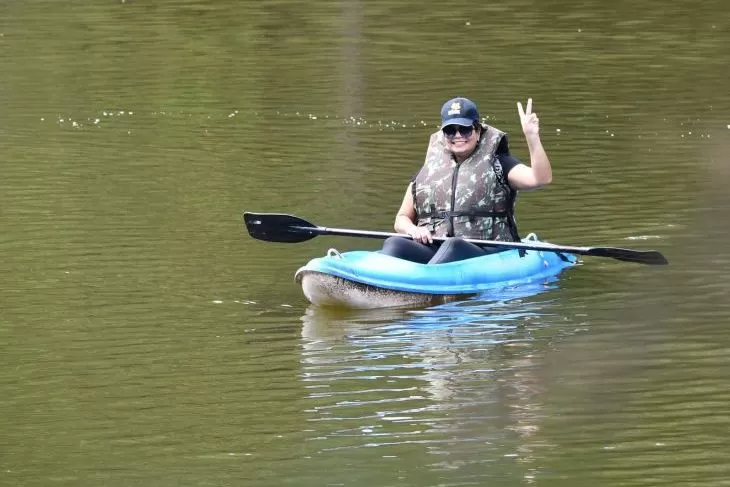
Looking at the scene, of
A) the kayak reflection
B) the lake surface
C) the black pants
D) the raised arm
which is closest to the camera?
the lake surface

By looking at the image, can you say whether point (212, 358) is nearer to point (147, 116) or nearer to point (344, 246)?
point (344, 246)

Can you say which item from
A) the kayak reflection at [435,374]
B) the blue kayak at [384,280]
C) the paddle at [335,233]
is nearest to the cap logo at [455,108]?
the paddle at [335,233]

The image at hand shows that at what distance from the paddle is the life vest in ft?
0.72

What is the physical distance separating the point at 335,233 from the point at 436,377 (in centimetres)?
232

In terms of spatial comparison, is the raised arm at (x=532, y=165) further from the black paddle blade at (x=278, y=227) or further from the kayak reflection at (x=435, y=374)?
the black paddle blade at (x=278, y=227)

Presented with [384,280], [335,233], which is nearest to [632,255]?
[384,280]

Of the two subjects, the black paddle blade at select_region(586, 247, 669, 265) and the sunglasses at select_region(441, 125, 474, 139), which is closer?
the black paddle blade at select_region(586, 247, 669, 265)

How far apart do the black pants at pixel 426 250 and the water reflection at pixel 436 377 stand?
10.7 inches

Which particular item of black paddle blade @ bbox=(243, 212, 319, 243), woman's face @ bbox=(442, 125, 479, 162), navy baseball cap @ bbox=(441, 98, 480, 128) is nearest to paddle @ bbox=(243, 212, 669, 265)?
black paddle blade @ bbox=(243, 212, 319, 243)

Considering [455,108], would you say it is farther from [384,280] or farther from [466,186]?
[384,280]

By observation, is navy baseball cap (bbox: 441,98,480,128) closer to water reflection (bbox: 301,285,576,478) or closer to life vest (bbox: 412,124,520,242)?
life vest (bbox: 412,124,520,242)

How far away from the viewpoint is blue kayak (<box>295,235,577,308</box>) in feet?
33.8

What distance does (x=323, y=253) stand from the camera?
12.0 meters

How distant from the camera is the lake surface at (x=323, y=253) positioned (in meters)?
7.57
